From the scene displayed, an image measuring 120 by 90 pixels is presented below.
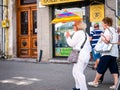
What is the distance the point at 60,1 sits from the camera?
56.1ft

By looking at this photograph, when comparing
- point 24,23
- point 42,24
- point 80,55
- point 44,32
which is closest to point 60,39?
point 44,32

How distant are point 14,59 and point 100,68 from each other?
33.4 ft

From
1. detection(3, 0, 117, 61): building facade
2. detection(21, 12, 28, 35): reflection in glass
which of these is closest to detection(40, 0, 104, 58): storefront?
detection(3, 0, 117, 61): building facade

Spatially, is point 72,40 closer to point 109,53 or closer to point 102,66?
point 109,53

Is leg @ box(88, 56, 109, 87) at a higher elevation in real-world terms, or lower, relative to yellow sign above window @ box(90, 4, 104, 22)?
lower

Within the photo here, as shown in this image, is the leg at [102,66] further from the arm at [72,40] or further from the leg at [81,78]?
the arm at [72,40]

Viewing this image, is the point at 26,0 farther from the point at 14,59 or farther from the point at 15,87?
the point at 15,87

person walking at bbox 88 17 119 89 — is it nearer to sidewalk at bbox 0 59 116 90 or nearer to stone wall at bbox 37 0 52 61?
sidewalk at bbox 0 59 116 90

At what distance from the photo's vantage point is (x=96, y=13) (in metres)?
16.3

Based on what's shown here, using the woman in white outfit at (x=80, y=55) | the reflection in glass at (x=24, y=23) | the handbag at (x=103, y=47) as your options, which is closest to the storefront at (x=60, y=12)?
the reflection in glass at (x=24, y=23)

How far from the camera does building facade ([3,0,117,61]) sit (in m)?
16.6

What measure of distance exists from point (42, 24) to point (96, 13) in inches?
126

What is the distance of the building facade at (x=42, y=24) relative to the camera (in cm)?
1662

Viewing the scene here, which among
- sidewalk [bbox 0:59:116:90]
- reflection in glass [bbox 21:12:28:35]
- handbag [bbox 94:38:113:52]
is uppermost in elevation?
reflection in glass [bbox 21:12:28:35]
